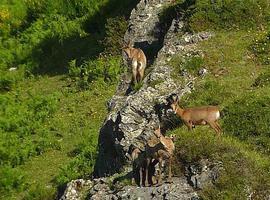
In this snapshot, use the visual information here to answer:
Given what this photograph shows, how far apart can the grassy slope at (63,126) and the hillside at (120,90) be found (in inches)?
1.6

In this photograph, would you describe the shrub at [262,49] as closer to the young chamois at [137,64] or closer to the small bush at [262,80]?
the small bush at [262,80]

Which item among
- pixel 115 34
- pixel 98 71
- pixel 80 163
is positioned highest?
pixel 115 34

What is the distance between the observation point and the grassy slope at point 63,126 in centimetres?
2252

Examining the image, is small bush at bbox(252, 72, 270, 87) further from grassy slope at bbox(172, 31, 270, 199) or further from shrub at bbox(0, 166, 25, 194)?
shrub at bbox(0, 166, 25, 194)

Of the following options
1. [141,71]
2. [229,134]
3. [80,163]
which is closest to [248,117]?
[229,134]

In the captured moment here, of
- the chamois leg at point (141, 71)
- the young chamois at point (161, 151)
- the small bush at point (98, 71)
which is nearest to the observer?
the young chamois at point (161, 151)

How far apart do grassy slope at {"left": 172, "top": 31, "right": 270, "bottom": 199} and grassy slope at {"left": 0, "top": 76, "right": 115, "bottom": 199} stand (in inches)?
217

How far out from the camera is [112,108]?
1947 centimetres

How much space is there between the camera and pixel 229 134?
1547cm

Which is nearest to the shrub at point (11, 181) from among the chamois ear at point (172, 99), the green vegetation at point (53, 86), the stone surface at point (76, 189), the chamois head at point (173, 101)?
the green vegetation at point (53, 86)

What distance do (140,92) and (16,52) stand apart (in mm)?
14733

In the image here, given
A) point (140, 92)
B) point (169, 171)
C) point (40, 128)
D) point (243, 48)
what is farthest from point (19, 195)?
point (169, 171)

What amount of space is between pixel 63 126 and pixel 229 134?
1086cm

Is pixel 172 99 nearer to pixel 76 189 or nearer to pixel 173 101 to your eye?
pixel 173 101
